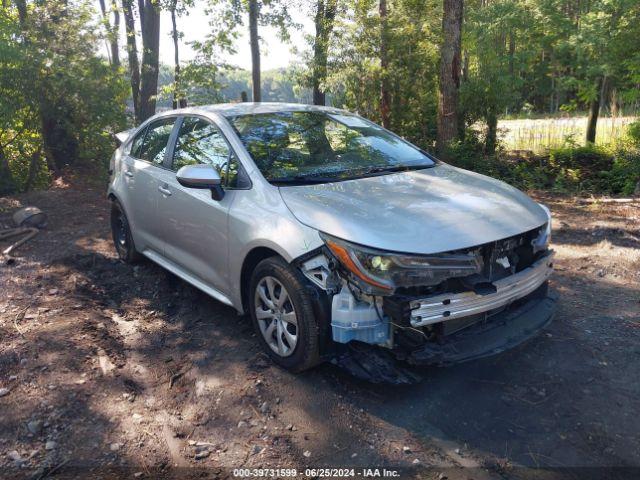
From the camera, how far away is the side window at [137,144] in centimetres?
566

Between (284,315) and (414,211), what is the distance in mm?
1055

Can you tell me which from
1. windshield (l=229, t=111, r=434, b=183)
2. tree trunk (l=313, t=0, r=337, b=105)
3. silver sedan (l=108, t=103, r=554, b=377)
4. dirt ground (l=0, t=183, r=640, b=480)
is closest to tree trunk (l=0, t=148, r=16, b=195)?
dirt ground (l=0, t=183, r=640, b=480)

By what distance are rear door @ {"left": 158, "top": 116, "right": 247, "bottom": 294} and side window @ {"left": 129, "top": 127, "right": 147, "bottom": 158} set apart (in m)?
0.93

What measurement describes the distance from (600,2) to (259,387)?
1130cm

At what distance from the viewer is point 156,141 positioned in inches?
210

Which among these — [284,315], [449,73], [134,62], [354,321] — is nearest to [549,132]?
[449,73]

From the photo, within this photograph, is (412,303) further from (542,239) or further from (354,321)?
(542,239)

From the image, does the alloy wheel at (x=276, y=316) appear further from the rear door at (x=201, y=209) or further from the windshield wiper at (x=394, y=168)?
the windshield wiper at (x=394, y=168)

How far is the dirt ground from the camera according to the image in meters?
2.91

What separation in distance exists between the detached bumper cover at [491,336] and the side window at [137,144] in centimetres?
378

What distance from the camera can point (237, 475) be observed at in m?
2.84

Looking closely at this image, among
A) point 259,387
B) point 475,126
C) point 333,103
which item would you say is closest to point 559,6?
point 475,126

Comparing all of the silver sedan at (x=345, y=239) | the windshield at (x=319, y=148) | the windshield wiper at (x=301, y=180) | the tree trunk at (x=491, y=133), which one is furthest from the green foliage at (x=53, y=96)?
the windshield wiper at (x=301, y=180)

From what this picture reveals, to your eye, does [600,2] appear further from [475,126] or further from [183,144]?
[183,144]
